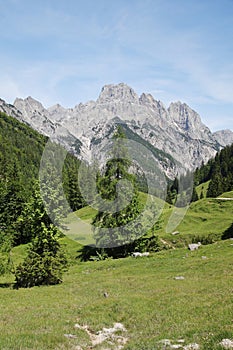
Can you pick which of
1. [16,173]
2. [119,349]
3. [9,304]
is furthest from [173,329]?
[16,173]

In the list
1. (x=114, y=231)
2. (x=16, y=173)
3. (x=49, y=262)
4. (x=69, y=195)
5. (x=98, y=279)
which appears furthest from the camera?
(x=69, y=195)

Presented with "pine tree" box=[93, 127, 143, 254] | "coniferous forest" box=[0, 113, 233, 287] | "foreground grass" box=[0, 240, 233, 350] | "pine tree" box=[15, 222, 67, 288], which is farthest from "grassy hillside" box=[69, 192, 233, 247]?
"pine tree" box=[15, 222, 67, 288]

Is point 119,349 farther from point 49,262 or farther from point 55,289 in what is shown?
point 49,262

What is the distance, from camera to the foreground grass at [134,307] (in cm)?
1470

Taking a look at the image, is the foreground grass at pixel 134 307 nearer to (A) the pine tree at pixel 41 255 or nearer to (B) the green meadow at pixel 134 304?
(B) the green meadow at pixel 134 304

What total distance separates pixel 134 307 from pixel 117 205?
93.0 ft

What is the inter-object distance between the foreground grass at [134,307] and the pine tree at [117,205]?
1022 cm

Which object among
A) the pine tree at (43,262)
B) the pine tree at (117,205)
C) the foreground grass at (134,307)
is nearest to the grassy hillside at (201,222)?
the pine tree at (117,205)

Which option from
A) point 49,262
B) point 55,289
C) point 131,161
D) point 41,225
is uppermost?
point 131,161

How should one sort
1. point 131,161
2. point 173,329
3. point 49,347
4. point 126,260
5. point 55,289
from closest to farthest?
1. point 49,347
2. point 173,329
3. point 55,289
4. point 126,260
5. point 131,161

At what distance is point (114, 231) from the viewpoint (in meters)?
47.6

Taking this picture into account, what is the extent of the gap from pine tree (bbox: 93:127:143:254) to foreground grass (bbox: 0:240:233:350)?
1022 cm

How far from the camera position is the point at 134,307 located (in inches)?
814

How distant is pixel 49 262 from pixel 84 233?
3496cm
